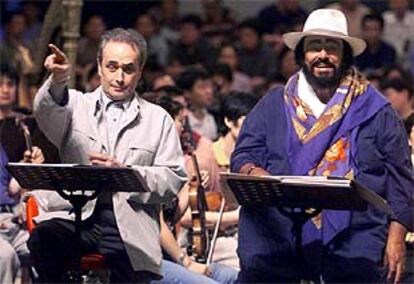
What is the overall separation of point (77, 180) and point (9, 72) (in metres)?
4.39

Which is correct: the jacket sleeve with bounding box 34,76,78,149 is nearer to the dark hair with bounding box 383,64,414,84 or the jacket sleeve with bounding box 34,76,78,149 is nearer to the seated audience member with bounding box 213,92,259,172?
the seated audience member with bounding box 213,92,259,172

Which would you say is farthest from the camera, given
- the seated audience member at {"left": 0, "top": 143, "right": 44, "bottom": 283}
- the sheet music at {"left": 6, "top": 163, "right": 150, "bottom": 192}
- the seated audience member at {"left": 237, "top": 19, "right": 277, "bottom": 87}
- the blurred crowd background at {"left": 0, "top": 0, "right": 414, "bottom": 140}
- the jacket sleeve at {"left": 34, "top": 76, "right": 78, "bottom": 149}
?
the seated audience member at {"left": 237, "top": 19, "right": 277, "bottom": 87}

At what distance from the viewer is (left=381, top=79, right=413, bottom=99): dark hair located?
14.3 meters

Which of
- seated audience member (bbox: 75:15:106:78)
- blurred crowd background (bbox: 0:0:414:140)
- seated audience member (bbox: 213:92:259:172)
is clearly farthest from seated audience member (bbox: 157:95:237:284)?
seated audience member (bbox: 75:15:106:78)

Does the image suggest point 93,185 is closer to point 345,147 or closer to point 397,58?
point 345,147

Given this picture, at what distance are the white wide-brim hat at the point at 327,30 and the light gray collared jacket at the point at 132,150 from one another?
90 cm

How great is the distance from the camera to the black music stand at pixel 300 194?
8961mm

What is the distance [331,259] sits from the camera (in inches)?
381

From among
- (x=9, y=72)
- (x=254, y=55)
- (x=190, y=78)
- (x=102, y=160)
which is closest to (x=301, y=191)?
(x=102, y=160)

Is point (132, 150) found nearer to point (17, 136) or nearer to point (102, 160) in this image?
point (102, 160)

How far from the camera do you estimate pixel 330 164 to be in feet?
32.0

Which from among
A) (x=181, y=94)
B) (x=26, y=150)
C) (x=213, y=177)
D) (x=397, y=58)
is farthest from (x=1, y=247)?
(x=397, y=58)

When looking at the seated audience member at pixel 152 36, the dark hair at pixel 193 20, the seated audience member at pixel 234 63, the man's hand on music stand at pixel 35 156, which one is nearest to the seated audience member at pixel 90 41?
the seated audience member at pixel 152 36

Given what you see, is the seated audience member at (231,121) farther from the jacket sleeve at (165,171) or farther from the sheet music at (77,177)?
the sheet music at (77,177)
